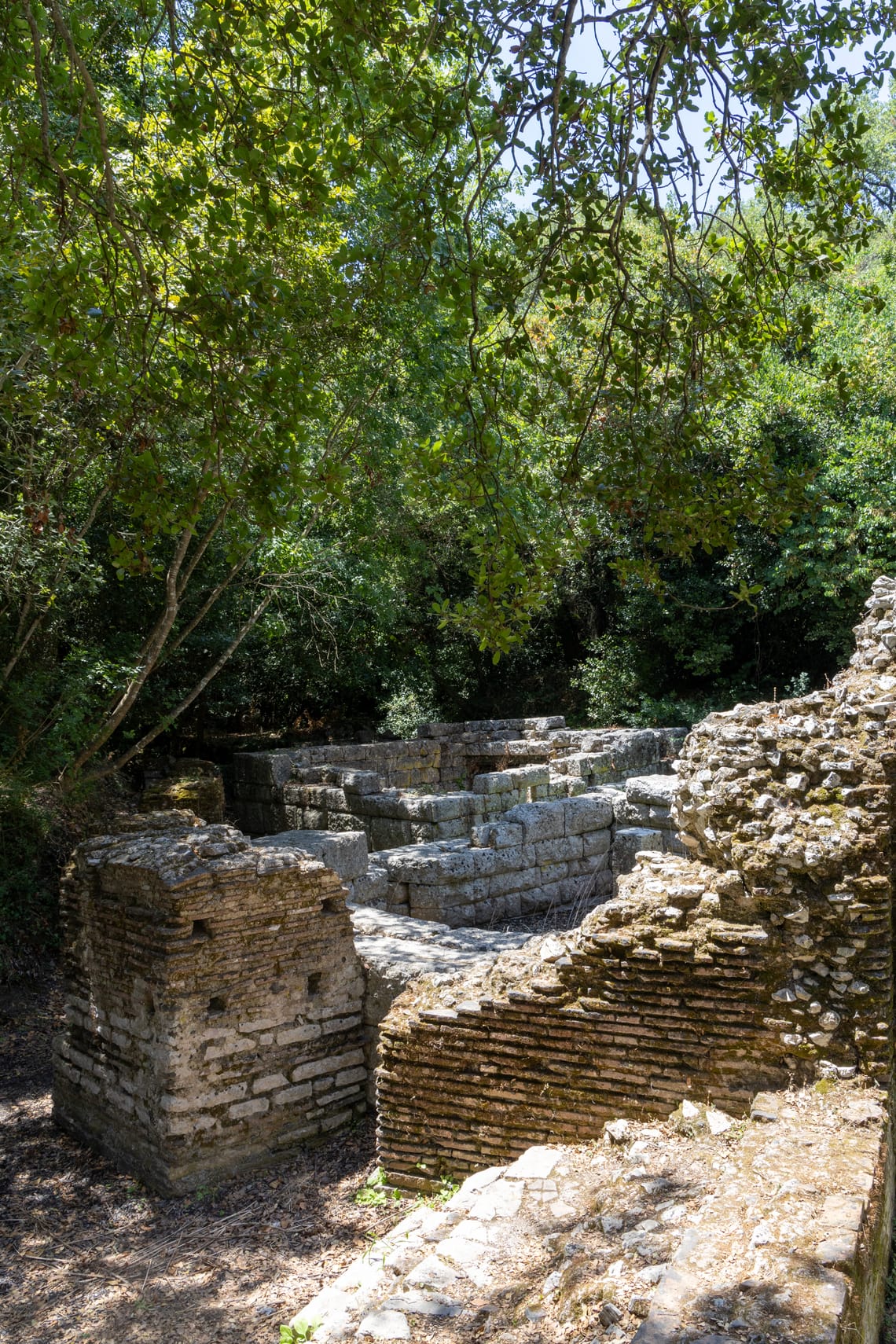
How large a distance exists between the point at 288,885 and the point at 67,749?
517cm

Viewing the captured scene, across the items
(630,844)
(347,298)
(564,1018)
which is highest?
(347,298)

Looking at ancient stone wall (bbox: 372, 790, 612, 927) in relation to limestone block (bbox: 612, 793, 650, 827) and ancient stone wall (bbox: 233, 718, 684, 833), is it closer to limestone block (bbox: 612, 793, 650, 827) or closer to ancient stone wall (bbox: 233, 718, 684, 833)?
limestone block (bbox: 612, 793, 650, 827)

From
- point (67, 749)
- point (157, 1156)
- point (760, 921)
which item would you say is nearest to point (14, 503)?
point (67, 749)

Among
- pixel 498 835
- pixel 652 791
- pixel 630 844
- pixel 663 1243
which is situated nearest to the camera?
pixel 663 1243

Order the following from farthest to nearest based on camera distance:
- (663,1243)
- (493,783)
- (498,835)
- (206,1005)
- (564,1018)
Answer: (493,783) < (498,835) < (206,1005) < (564,1018) < (663,1243)

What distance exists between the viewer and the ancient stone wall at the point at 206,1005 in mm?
5262

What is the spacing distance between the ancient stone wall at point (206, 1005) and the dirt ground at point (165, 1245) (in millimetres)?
178

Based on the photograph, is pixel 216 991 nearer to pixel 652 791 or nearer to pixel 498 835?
pixel 498 835

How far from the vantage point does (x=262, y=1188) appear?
530 cm

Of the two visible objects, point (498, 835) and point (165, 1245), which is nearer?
point (165, 1245)

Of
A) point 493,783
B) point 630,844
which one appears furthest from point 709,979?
point 493,783

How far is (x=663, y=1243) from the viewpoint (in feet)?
10.5

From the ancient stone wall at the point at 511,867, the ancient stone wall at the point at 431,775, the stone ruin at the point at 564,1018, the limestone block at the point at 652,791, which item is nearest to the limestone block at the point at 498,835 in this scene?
the ancient stone wall at the point at 511,867

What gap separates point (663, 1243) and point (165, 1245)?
276 centimetres
